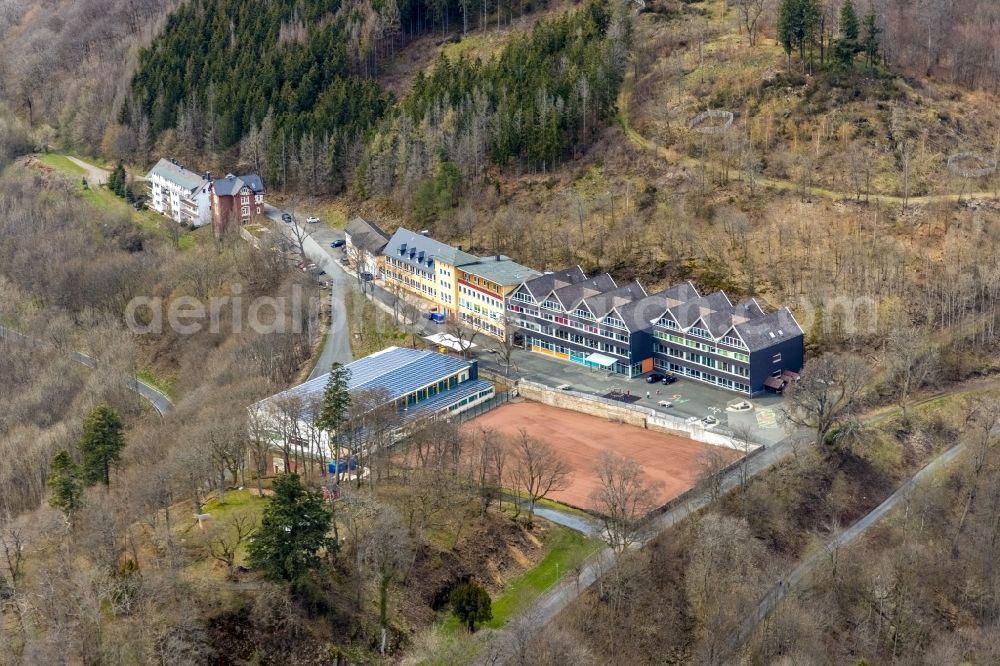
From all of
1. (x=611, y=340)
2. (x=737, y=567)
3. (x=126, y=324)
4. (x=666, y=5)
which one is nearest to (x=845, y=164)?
(x=611, y=340)

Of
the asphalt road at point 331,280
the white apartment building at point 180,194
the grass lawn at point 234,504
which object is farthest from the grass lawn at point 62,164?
the grass lawn at point 234,504

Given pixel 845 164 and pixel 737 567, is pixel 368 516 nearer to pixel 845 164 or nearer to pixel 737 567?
pixel 737 567

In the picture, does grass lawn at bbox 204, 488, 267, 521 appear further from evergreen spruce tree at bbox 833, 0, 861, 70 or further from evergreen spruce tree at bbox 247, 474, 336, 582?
evergreen spruce tree at bbox 833, 0, 861, 70

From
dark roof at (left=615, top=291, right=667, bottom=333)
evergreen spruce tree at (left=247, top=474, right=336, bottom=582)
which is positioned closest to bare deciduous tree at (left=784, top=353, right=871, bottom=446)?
dark roof at (left=615, top=291, right=667, bottom=333)

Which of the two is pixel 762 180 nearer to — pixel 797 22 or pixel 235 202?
pixel 797 22

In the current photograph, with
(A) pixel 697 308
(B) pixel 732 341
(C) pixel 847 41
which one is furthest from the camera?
(C) pixel 847 41

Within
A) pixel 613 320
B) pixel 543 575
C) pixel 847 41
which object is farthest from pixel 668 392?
pixel 847 41
